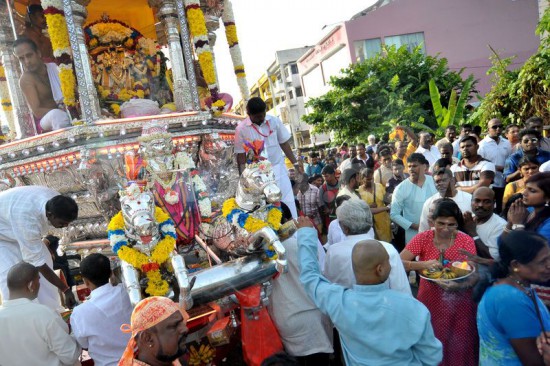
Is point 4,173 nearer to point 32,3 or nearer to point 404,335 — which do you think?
point 32,3

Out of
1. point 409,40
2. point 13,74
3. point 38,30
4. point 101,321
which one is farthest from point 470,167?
point 409,40

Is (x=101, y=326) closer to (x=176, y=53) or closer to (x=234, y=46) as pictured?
(x=176, y=53)

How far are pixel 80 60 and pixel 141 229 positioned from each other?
3.97 m

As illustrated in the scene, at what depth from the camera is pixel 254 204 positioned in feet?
10.8

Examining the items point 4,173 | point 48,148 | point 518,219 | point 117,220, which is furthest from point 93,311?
point 4,173

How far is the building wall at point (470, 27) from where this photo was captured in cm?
2355

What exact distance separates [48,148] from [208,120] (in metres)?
2.22

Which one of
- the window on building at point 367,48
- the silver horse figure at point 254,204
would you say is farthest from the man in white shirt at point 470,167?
the window on building at point 367,48

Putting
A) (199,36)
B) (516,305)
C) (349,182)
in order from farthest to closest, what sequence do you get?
(199,36)
(349,182)
(516,305)

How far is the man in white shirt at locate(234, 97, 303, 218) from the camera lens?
4.41 m

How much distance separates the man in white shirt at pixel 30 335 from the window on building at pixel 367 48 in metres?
22.6

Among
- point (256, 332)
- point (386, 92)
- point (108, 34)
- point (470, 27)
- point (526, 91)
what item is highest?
point (470, 27)

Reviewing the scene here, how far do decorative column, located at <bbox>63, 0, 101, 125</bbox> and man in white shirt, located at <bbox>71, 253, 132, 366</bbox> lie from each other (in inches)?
136

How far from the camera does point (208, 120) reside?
604 cm
